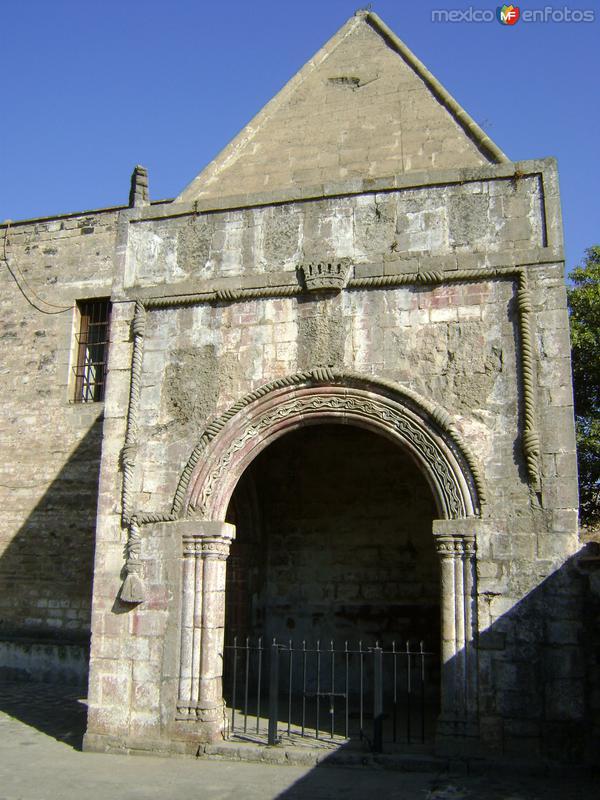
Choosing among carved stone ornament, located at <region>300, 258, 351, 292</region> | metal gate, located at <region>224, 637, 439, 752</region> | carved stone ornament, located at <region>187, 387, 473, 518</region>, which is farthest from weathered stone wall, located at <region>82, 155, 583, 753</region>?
metal gate, located at <region>224, 637, 439, 752</region>

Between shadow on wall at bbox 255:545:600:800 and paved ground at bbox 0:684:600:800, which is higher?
shadow on wall at bbox 255:545:600:800

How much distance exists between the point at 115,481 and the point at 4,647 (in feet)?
23.2

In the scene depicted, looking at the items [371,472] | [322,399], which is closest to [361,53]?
[322,399]

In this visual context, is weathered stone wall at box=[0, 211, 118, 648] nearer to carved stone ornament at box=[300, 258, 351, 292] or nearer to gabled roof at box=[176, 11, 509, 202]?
gabled roof at box=[176, 11, 509, 202]

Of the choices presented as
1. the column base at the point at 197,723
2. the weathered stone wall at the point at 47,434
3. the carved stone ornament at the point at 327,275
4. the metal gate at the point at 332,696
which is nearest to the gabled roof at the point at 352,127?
the carved stone ornament at the point at 327,275

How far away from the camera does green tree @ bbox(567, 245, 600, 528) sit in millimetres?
12586

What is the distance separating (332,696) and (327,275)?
458 cm

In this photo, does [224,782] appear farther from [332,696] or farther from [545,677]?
[545,677]

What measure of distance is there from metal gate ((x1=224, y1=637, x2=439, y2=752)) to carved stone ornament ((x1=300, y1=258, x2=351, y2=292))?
3.65 m

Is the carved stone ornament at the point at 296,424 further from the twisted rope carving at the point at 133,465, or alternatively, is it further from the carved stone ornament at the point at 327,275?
the carved stone ornament at the point at 327,275

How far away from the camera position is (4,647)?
44.3 ft

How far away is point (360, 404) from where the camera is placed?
25.3ft

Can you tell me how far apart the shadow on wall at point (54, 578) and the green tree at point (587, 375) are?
832 cm

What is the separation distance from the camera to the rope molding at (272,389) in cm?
723
